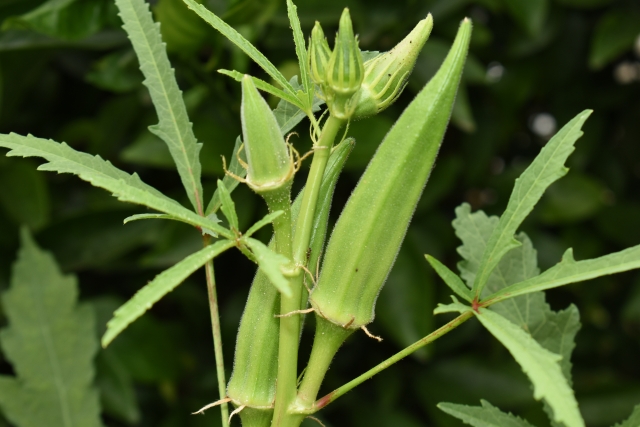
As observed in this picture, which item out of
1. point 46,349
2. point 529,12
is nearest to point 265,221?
point 46,349

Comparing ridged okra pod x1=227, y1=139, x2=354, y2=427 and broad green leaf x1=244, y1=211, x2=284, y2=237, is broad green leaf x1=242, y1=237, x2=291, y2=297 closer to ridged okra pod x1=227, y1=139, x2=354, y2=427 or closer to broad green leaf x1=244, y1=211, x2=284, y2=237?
broad green leaf x1=244, y1=211, x2=284, y2=237

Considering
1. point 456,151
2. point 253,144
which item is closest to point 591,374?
point 456,151

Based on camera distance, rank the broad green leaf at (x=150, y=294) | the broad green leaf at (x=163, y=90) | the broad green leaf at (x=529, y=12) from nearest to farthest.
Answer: the broad green leaf at (x=150, y=294) → the broad green leaf at (x=163, y=90) → the broad green leaf at (x=529, y=12)

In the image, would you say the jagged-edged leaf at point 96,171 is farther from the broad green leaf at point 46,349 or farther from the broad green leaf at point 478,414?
the broad green leaf at point 46,349

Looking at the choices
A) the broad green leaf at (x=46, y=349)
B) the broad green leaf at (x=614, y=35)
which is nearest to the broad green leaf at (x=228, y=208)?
the broad green leaf at (x=46, y=349)

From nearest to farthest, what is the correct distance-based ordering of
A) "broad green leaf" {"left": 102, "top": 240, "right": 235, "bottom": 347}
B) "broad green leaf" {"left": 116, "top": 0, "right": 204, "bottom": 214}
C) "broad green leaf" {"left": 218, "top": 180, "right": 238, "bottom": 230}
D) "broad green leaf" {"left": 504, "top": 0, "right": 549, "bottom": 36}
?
"broad green leaf" {"left": 102, "top": 240, "right": 235, "bottom": 347}
"broad green leaf" {"left": 218, "top": 180, "right": 238, "bottom": 230}
"broad green leaf" {"left": 116, "top": 0, "right": 204, "bottom": 214}
"broad green leaf" {"left": 504, "top": 0, "right": 549, "bottom": 36}

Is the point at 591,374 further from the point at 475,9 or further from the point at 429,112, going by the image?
the point at 429,112

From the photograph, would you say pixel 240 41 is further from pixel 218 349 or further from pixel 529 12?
pixel 529 12

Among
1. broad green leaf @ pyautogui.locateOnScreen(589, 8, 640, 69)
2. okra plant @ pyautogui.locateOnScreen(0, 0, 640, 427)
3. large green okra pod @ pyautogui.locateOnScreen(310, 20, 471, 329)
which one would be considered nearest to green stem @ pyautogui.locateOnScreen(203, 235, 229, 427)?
okra plant @ pyautogui.locateOnScreen(0, 0, 640, 427)
